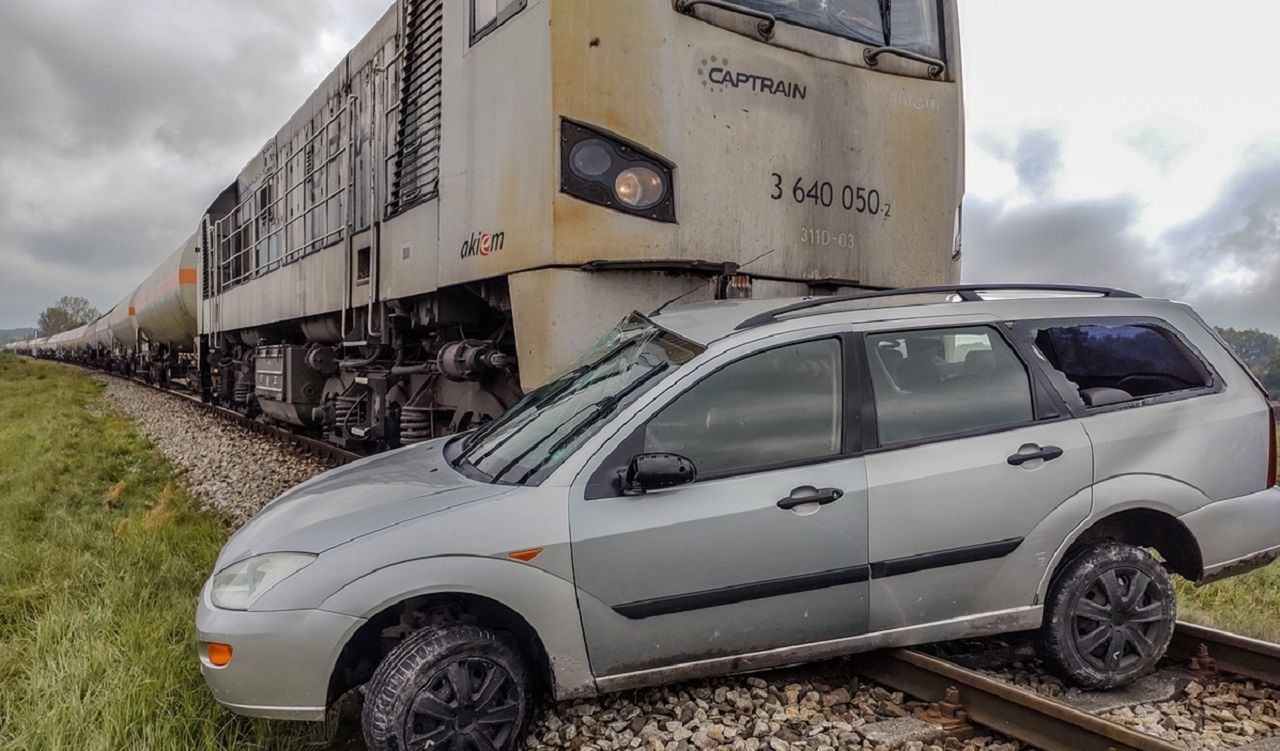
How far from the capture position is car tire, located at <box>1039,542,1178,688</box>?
10.5 feet

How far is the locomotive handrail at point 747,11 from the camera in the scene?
175 inches

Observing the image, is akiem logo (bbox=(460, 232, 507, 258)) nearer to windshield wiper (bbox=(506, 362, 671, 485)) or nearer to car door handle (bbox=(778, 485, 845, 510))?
windshield wiper (bbox=(506, 362, 671, 485))

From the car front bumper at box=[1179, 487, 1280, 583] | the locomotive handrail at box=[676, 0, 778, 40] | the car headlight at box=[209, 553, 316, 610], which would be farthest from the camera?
the locomotive handrail at box=[676, 0, 778, 40]

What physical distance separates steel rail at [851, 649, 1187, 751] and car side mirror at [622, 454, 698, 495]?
117 centimetres

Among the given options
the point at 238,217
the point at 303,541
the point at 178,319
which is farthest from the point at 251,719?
the point at 178,319

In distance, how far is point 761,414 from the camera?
10.2 ft

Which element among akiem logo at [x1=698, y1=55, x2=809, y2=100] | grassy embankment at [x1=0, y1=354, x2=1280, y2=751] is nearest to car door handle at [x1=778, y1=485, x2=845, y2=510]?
grassy embankment at [x1=0, y1=354, x2=1280, y2=751]

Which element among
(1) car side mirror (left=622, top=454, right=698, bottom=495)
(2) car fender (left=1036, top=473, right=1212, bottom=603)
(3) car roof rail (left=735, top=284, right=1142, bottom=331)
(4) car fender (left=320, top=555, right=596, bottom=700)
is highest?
(3) car roof rail (left=735, top=284, right=1142, bottom=331)

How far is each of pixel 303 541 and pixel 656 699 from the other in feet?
4.47

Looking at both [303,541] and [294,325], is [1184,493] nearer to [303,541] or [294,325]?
[303,541]

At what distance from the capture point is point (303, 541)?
283 cm

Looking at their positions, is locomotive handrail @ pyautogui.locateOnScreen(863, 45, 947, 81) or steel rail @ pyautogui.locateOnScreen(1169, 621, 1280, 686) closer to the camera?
steel rail @ pyautogui.locateOnScreen(1169, 621, 1280, 686)

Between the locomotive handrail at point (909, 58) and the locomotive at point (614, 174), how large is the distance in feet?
0.05

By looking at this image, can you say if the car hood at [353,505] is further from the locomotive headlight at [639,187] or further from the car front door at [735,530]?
the locomotive headlight at [639,187]
